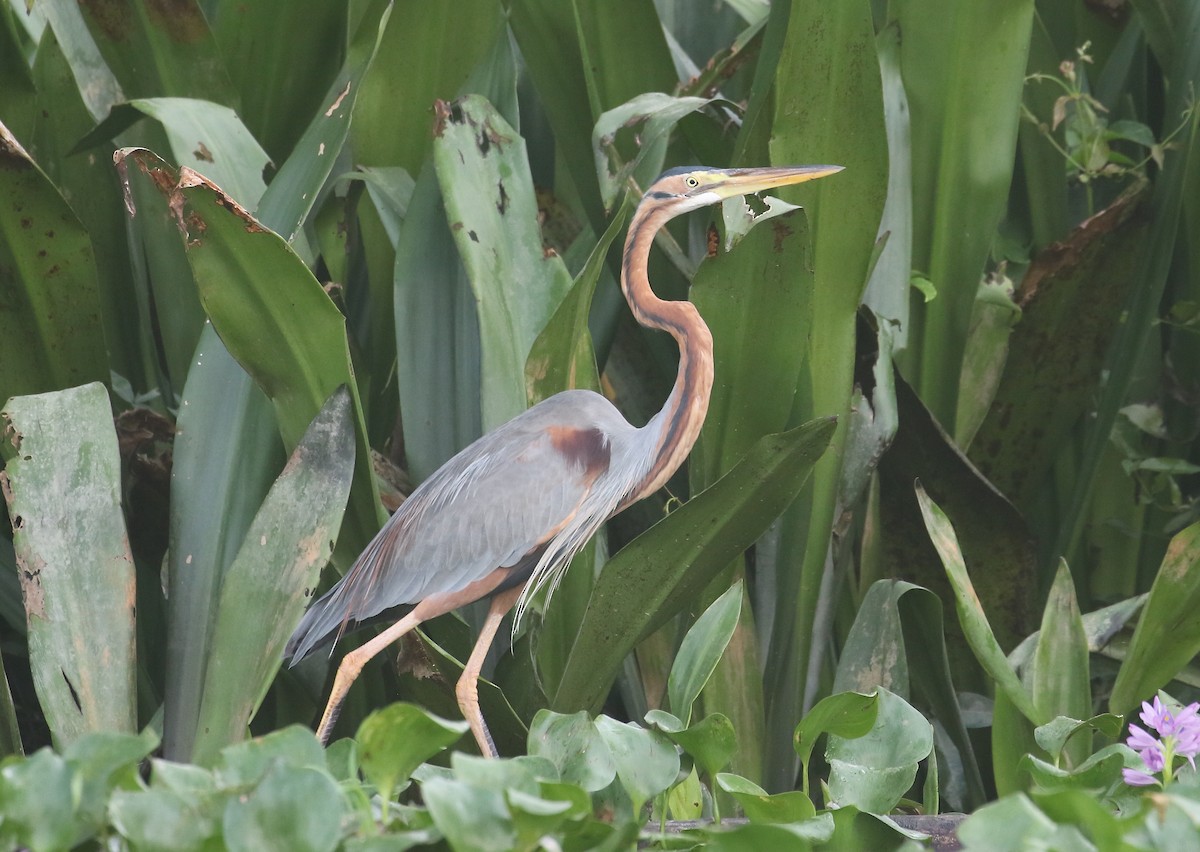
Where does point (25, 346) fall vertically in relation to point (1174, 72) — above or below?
below

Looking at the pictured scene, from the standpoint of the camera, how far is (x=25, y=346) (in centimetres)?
173

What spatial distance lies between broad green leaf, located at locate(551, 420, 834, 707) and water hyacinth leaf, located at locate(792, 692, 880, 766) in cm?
24

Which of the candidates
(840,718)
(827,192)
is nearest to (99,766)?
(840,718)

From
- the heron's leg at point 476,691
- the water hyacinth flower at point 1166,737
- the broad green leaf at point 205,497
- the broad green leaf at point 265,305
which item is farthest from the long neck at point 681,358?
the water hyacinth flower at point 1166,737

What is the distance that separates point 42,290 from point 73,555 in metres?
0.38

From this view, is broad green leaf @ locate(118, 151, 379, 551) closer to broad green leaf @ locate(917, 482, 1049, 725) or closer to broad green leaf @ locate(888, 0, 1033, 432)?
broad green leaf @ locate(917, 482, 1049, 725)

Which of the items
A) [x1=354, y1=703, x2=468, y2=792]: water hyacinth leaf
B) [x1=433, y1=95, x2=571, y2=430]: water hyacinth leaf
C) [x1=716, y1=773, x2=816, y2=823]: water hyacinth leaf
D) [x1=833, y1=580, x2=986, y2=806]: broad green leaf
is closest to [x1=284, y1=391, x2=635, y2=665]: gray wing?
[x1=433, y1=95, x2=571, y2=430]: water hyacinth leaf

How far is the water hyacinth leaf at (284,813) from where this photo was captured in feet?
3.00

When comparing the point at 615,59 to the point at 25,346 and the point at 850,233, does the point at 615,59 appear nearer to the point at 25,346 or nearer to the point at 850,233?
the point at 850,233

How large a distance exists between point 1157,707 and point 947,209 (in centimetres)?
87

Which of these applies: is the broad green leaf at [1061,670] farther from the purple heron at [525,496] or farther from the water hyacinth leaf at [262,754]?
the water hyacinth leaf at [262,754]

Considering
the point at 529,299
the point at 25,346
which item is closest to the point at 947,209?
the point at 529,299

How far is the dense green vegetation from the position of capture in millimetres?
1418

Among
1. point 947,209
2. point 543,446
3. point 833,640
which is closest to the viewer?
point 543,446
